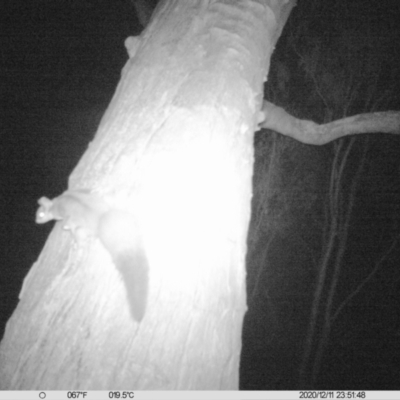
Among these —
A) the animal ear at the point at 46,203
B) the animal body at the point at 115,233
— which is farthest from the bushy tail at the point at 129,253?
the animal ear at the point at 46,203

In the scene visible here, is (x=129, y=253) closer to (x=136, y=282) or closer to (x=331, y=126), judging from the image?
(x=136, y=282)

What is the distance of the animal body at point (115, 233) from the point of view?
2.71ft

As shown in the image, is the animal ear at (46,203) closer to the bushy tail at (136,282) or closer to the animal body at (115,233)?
the animal body at (115,233)

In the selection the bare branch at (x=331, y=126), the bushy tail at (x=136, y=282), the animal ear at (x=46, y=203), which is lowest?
the bushy tail at (x=136, y=282)

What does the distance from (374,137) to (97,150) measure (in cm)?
1071

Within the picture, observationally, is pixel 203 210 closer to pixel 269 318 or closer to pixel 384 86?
pixel 384 86

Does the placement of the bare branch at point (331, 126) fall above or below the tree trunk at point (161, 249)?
above

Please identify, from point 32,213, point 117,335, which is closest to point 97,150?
point 117,335

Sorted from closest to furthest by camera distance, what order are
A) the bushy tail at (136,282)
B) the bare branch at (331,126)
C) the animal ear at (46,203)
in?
the bushy tail at (136,282) → the animal ear at (46,203) → the bare branch at (331,126)

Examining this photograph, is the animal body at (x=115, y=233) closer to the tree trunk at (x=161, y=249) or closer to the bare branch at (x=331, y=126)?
the tree trunk at (x=161, y=249)

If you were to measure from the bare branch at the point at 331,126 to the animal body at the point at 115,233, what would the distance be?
1.53 metres

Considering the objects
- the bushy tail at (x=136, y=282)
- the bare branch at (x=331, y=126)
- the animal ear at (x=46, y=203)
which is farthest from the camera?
the bare branch at (x=331, y=126)

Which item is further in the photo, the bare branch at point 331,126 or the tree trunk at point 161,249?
the bare branch at point 331,126

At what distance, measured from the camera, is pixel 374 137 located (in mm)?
10234
